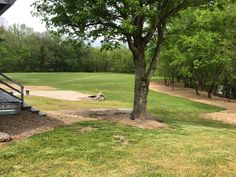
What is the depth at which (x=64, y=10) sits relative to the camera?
15555 millimetres

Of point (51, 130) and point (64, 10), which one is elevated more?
point (64, 10)

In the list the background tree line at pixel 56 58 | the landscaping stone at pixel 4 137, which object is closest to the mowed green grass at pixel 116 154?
the landscaping stone at pixel 4 137

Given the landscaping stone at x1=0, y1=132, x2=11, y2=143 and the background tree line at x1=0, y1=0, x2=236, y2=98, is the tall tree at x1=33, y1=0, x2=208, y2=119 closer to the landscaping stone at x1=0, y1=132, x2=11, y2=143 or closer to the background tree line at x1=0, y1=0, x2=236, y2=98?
the background tree line at x1=0, y1=0, x2=236, y2=98

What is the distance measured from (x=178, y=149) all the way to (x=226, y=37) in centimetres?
2102

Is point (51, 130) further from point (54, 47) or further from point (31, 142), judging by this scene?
point (54, 47)

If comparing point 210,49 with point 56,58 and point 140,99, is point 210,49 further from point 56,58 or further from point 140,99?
point 56,58

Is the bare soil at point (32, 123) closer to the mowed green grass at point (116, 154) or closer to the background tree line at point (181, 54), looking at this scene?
the mowed green grass at point (116, 154)

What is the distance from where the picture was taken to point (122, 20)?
47.6ft

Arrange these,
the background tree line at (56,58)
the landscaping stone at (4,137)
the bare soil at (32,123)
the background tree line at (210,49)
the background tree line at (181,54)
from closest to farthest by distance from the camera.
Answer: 1. the landscaping stone at (4,137)
2. the bare soil at (32,123)
3. the background tree line at (181,54)
4. the background tree line at (210,49)
5. the background tree line at (56,58)

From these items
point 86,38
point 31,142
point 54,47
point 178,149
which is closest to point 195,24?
point 86,38

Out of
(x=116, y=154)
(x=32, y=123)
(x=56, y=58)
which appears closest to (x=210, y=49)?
(x=32, y=123)

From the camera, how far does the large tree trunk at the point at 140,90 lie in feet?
53.6

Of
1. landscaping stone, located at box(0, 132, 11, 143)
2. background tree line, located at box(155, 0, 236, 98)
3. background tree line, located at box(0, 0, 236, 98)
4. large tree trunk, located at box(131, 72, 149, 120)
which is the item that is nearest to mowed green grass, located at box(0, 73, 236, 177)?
landscaping stone, located at box(0, 132, 11, 143)

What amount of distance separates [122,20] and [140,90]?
3244 mm
